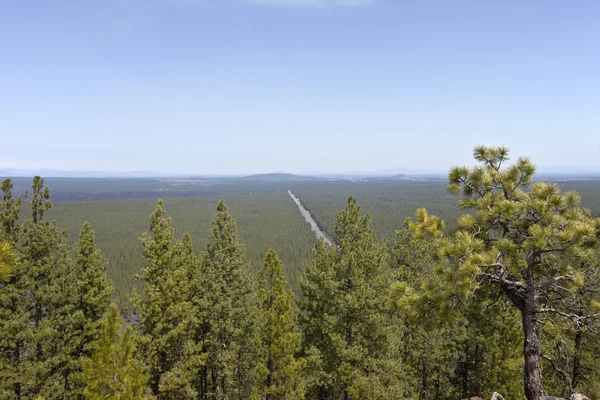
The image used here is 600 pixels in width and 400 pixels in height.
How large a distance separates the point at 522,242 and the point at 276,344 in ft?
38.7

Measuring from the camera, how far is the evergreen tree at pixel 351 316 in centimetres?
1605

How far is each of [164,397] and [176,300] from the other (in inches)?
189

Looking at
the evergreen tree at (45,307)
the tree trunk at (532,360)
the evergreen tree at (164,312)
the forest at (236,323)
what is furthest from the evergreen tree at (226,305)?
the tree trunk at (532,360)

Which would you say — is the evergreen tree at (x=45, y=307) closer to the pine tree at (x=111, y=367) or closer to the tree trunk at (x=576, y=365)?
the pine tree at (x=111, y=367)

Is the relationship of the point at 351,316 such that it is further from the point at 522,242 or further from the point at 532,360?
the point at 522,242

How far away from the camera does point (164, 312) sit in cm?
1620

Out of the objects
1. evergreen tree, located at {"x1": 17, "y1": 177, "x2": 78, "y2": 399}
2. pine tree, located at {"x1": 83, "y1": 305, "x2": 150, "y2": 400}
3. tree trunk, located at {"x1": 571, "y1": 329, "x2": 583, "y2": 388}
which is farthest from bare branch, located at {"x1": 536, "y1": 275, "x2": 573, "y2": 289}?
evergreen tree, located at {"x1": 17, "y1": 177, "x2": 78, "y2": 399}

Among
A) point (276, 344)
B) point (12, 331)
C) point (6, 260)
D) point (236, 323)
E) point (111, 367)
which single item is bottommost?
point (236, 323)

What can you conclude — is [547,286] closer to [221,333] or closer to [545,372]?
[545,372]

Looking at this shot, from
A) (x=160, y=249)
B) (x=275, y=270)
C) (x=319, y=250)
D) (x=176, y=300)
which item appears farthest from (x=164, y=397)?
(x=319, y=250)

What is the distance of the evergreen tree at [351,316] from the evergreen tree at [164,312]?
6.30 m

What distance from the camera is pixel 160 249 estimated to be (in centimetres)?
1667

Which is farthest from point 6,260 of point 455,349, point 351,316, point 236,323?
point 455,349

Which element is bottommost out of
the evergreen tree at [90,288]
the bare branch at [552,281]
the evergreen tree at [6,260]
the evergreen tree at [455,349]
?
the evergreen tree at [455,349]
